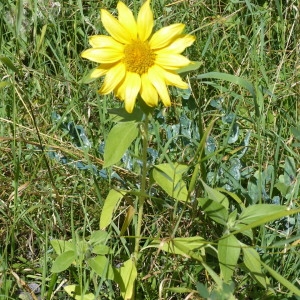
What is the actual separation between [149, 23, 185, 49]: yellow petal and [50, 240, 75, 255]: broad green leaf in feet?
1.76

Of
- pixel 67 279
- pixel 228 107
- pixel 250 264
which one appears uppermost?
pixel 228 107

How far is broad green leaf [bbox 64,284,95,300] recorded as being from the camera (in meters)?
1.59

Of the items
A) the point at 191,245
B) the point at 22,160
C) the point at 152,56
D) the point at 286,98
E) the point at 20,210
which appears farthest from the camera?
the point at 286,98

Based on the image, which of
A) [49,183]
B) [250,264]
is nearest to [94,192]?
[49,183]

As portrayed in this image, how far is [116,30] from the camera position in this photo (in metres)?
1.40

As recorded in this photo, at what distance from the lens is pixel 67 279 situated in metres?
1.73

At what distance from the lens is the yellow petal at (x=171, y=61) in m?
1.37

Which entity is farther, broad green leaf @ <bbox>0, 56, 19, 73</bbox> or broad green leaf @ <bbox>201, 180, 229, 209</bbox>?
broad green leaf @ <bbox>201, 180, 229, 209</bbox>

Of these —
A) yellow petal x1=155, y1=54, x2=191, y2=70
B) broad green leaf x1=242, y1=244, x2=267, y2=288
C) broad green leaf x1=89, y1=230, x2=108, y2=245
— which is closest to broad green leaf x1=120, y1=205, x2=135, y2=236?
broad green leaf x1=89, y1=230, x2=108, y2=245

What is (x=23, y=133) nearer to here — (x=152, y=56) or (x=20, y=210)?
(x=20, y=210)

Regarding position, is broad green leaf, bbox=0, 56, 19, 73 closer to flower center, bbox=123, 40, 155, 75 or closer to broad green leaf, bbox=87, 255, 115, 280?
flower center, bbox=123, 40, 155, 75

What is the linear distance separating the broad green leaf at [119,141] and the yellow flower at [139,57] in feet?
0.30

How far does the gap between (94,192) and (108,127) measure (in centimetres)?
30

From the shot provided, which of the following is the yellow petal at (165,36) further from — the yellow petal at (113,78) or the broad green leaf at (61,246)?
the broad green leaf at (61,246)
